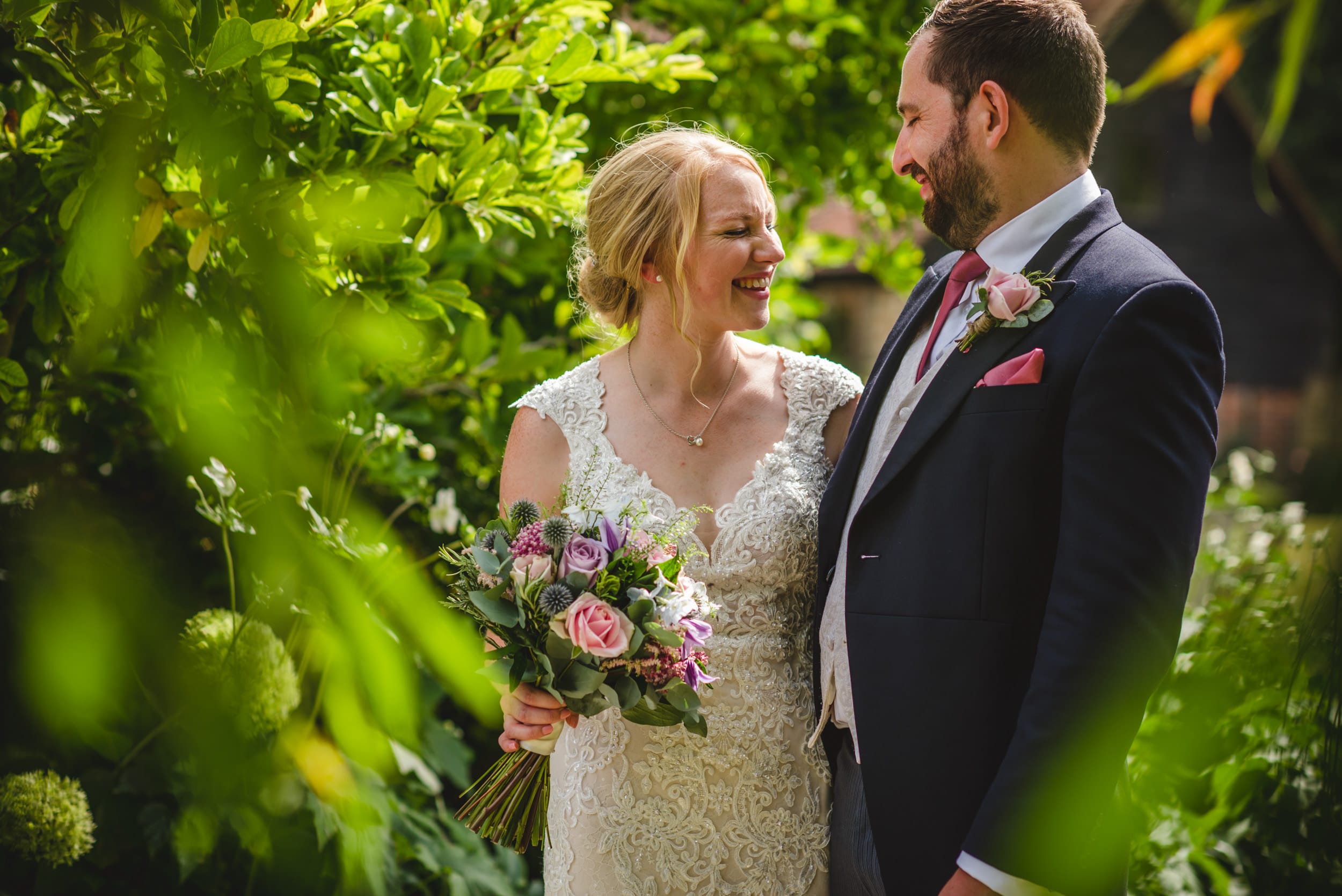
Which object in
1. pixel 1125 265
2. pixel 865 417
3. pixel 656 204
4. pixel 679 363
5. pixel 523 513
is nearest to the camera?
pixel 1125 265

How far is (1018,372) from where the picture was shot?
5.87 ft

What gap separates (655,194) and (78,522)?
1.50 m

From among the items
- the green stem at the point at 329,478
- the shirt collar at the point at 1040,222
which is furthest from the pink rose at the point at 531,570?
the shirt collar at the point at 1040,222

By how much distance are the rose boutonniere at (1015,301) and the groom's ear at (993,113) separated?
0.88 ft

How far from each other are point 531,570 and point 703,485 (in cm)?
66

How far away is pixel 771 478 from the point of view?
8.06ft

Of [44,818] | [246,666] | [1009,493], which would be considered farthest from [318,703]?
[1009,493]

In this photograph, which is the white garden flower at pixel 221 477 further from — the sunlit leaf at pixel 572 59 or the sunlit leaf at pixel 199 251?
the sunlit leaf at pixel 572 59

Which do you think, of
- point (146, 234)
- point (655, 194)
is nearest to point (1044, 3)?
point (655, 194)

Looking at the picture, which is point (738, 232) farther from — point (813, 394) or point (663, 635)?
point (663, 635)

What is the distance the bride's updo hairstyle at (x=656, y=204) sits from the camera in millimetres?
2531

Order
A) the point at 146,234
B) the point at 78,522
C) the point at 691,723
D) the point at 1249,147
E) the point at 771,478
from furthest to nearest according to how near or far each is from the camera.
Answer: the point at 1249,147 < the point at 771,478 < the point at 78,522 < the point at 691,723 < the point at 146,234

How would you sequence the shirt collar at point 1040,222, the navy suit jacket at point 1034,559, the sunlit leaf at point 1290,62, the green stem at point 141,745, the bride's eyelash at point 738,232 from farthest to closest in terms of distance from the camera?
the bride's eyelash at point 738,232
the green stem at point 141,745
the shirt collar at point 1040,222
the navy suit jacket at point 1034,559
the sunlit leaf at point 1290,62

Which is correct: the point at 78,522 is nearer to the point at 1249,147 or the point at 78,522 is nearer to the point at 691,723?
the point at 691,723
